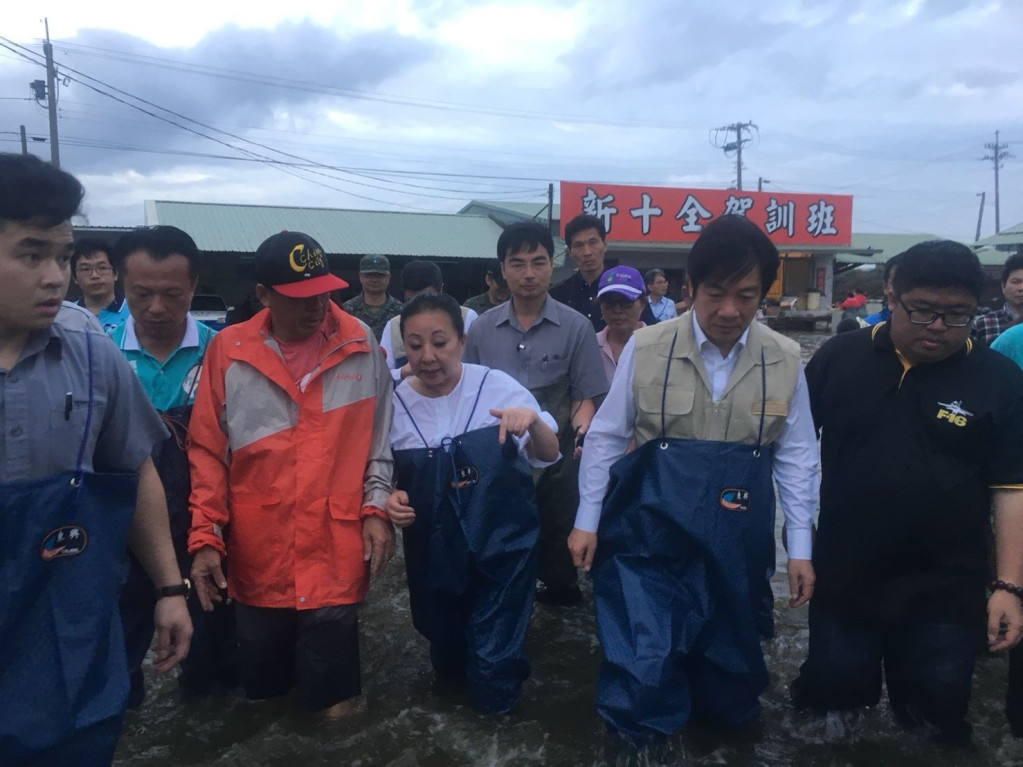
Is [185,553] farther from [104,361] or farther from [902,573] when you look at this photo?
[902,573]

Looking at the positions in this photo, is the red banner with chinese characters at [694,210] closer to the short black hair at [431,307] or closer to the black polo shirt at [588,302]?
the black polo shirt at [588,302]

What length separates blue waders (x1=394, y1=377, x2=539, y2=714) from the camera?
3.30 metres

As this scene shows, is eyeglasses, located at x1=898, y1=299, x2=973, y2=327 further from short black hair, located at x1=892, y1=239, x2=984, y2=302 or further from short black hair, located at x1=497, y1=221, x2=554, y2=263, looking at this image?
short black hair, located at x1=497, y1=221, x2=554, y2=263

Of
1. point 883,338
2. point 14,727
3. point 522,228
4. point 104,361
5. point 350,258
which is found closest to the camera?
point 14,727

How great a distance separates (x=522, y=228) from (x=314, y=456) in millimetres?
1895

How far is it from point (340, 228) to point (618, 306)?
1963cm

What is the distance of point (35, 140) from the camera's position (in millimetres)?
24484

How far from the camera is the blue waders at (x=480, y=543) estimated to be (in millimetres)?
3299

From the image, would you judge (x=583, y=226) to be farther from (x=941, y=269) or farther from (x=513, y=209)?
(x=513, y=209)


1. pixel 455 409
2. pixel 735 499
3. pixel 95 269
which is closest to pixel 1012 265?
pixel 735 499

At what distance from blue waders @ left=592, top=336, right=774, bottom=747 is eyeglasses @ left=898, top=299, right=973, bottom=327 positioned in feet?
2.37

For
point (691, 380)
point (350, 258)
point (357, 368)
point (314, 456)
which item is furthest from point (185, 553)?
point (350, 258)

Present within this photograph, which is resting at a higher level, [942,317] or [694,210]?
[694,210]

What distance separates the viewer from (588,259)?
18.0 ft
